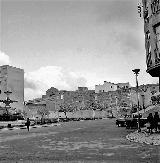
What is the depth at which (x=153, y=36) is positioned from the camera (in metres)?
21.5

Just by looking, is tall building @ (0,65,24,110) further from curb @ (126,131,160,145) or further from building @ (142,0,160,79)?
curb @ (126,131,160,145)

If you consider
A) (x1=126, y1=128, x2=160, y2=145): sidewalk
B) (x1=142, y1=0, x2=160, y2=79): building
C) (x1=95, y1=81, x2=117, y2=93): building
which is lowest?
(x1=126, y1=128, x2=160, y2=145): sidewalk

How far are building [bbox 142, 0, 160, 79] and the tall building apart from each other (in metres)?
74.3

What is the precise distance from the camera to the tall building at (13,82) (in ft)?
310

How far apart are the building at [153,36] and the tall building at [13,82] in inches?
2927

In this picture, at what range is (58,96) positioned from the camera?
431ft

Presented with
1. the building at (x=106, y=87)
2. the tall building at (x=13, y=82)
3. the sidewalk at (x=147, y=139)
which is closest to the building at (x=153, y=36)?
the sidewalk at (x=147, y=139)

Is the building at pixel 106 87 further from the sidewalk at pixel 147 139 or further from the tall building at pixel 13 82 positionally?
the sidewalk at pixel 147 139

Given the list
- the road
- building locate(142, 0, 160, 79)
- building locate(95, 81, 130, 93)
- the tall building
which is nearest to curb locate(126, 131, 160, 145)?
the road

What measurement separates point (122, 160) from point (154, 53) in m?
12.6

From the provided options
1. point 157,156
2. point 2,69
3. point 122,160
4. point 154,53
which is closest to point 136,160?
point 122,160

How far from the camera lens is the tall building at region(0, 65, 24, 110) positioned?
310 feet

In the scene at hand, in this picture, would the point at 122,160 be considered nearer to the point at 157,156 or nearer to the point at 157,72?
the point at 157,156

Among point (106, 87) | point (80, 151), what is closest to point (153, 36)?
point (80, 151)
